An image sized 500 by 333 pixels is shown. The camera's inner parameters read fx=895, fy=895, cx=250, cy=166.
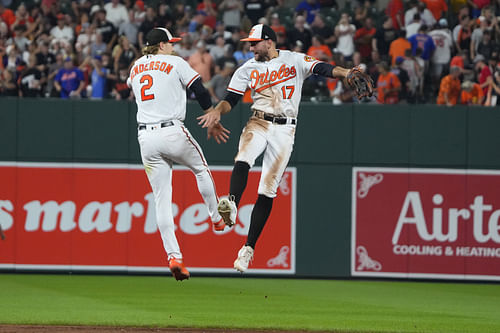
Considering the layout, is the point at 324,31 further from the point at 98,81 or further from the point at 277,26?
the point at 98,81

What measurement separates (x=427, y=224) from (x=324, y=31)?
4.95m

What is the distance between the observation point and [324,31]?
18703mm

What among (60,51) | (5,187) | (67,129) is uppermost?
(60,51)

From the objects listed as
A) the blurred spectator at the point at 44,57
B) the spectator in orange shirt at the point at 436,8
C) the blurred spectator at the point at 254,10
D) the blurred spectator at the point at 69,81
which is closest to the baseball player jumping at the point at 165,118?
the blurred spectator at the point at 69,81

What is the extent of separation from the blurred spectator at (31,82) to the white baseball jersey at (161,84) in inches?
301

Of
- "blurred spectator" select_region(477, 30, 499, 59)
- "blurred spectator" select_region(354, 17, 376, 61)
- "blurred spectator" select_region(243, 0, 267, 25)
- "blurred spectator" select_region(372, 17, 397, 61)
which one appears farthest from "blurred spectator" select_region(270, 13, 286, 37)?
"blurred spectator" select_region(477, 30, 499, 59)

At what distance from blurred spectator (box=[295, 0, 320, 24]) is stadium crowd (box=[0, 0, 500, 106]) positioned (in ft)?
0.10

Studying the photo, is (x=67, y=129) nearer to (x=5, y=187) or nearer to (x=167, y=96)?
(x=5, y=187)

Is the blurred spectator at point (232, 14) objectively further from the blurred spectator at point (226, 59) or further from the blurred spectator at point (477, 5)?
the blurred spectator at point (477, 5)

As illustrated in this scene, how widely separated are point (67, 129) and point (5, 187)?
1.53 m

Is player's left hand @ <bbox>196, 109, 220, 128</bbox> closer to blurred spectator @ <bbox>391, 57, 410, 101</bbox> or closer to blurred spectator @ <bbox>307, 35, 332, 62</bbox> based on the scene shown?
blurred spectator @ <bbox>391, 57, 410, 101</bbox>

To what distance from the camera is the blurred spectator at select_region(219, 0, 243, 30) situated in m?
19.9

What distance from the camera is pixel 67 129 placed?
1636cm

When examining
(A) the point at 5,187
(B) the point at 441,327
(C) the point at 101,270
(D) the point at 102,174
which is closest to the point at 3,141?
(A) the point at 5,187
